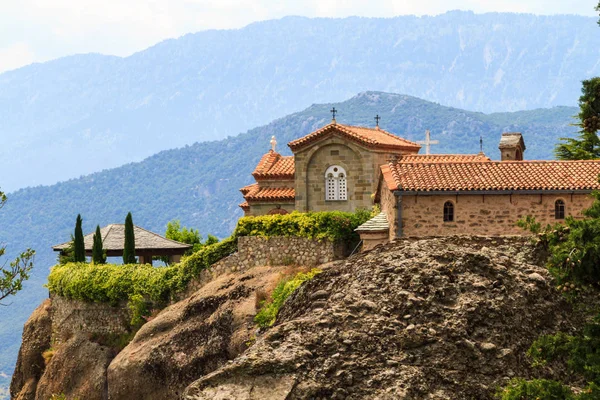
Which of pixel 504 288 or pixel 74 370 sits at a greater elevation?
pixel 504 288

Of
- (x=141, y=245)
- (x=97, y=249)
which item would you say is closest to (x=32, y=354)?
(x=97, y=249)

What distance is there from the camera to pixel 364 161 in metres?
54.2

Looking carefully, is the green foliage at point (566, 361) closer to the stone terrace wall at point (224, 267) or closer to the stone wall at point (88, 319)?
the stone terrace wall at point (224, 267)

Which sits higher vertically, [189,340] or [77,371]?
[189,340]

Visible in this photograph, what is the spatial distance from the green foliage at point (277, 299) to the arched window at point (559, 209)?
8.31 m

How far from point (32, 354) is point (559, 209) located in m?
28.3

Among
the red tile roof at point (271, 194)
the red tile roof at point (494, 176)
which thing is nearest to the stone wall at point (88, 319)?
the red tile roof at point (271, 194)

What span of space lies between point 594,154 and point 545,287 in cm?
3837

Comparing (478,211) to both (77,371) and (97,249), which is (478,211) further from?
(97,249)

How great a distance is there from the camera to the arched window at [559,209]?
41.3 m

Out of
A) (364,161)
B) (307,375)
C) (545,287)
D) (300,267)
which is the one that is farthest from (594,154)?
(307,375)

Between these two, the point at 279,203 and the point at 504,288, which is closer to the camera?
the point at 504,288

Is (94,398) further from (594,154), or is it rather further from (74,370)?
(594,154)

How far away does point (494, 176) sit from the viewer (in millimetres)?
41781
